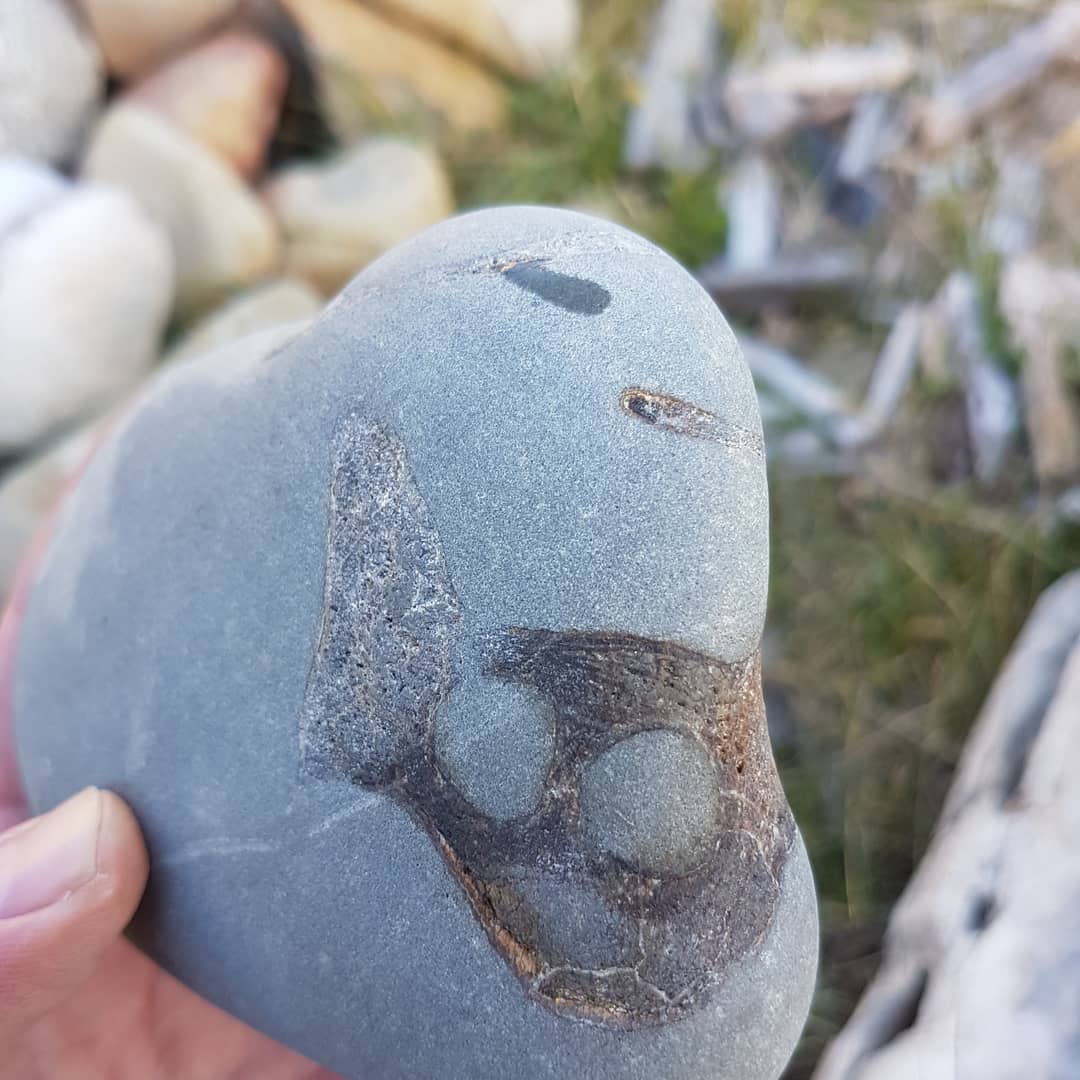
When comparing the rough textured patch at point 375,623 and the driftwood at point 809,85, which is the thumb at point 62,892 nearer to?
the rough textured patch at point 375,623

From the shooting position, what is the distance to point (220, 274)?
187 cm

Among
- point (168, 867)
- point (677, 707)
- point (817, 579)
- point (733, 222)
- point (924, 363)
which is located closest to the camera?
point (677, 707)

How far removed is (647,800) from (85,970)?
23.3 inches

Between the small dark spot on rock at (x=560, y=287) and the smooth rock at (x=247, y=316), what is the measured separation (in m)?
0.91

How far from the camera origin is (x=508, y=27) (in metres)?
2.24

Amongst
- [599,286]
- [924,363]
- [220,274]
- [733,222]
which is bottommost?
[924,363]

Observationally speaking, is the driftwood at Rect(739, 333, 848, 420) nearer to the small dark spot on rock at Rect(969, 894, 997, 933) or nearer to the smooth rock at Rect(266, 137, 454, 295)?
the smooth rock at Rect(266, 137, 454, 295)

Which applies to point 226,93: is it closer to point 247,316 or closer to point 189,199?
point 189,199

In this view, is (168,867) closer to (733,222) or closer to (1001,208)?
(733,222)

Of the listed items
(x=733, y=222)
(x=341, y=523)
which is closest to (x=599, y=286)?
(x=341, y=523)

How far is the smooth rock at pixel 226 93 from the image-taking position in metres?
1.96

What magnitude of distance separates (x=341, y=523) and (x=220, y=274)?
119cm

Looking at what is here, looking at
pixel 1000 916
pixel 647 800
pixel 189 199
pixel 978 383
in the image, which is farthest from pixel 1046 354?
pixel 189 199

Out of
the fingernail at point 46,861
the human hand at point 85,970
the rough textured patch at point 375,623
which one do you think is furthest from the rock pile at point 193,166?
the rough textured patch at point 375,623
